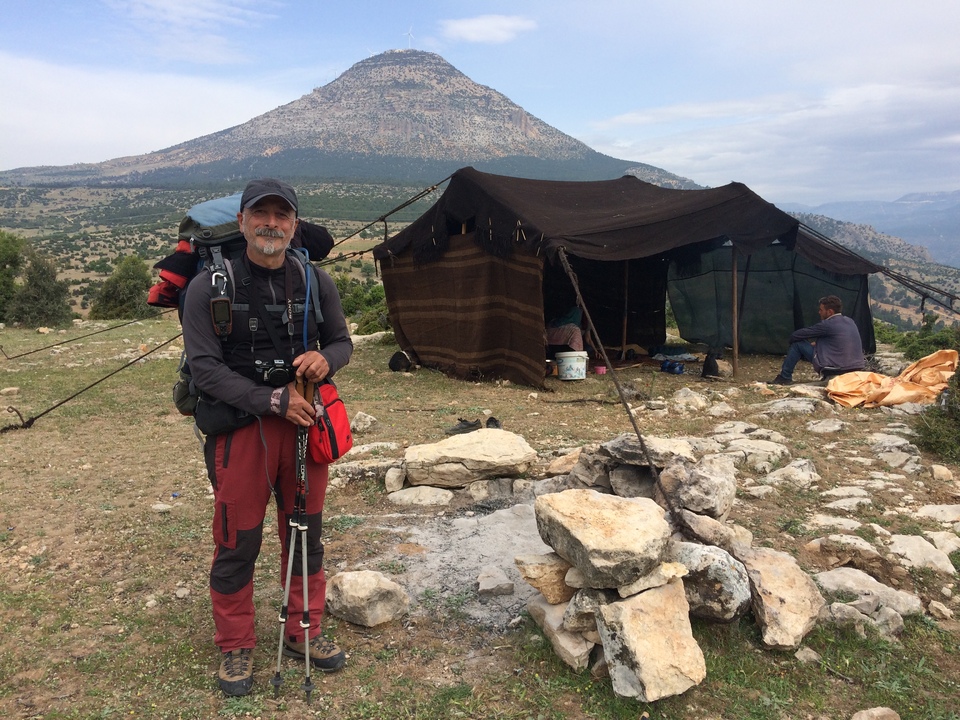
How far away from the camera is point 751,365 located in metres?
10.6

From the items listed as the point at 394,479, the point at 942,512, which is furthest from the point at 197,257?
the point at 942,512

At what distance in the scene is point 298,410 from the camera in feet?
8.33

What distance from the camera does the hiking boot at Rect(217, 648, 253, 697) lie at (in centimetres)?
261

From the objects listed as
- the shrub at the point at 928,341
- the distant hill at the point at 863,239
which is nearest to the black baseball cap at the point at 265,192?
the shrub at the point at 928,341

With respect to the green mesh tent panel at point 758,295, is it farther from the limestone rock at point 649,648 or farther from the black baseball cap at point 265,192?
the black baseball cap at point 265,192

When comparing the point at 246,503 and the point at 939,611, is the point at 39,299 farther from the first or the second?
the point at 939,611

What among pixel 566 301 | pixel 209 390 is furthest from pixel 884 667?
pixel 566 301

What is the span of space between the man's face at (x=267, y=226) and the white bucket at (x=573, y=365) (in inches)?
269

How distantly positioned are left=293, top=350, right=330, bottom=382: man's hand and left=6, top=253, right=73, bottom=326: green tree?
2060 centimetres

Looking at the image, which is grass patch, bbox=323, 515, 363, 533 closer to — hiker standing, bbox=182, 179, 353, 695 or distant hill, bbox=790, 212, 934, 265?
hiker standing, bbox=182, 179, 353, 695

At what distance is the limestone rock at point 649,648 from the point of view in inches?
101

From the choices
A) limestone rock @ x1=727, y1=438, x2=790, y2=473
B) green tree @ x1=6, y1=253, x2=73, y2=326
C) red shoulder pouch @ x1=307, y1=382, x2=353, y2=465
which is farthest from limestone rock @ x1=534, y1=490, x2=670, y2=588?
green tree @ x1=6, y1=253, x2=73, y2=326

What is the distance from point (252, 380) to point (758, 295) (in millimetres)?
10582

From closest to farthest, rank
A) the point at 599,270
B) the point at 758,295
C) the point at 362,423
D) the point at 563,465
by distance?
the point at 563,465 → the point at 362,423 → the point at 758,295 → the point at 599,270
